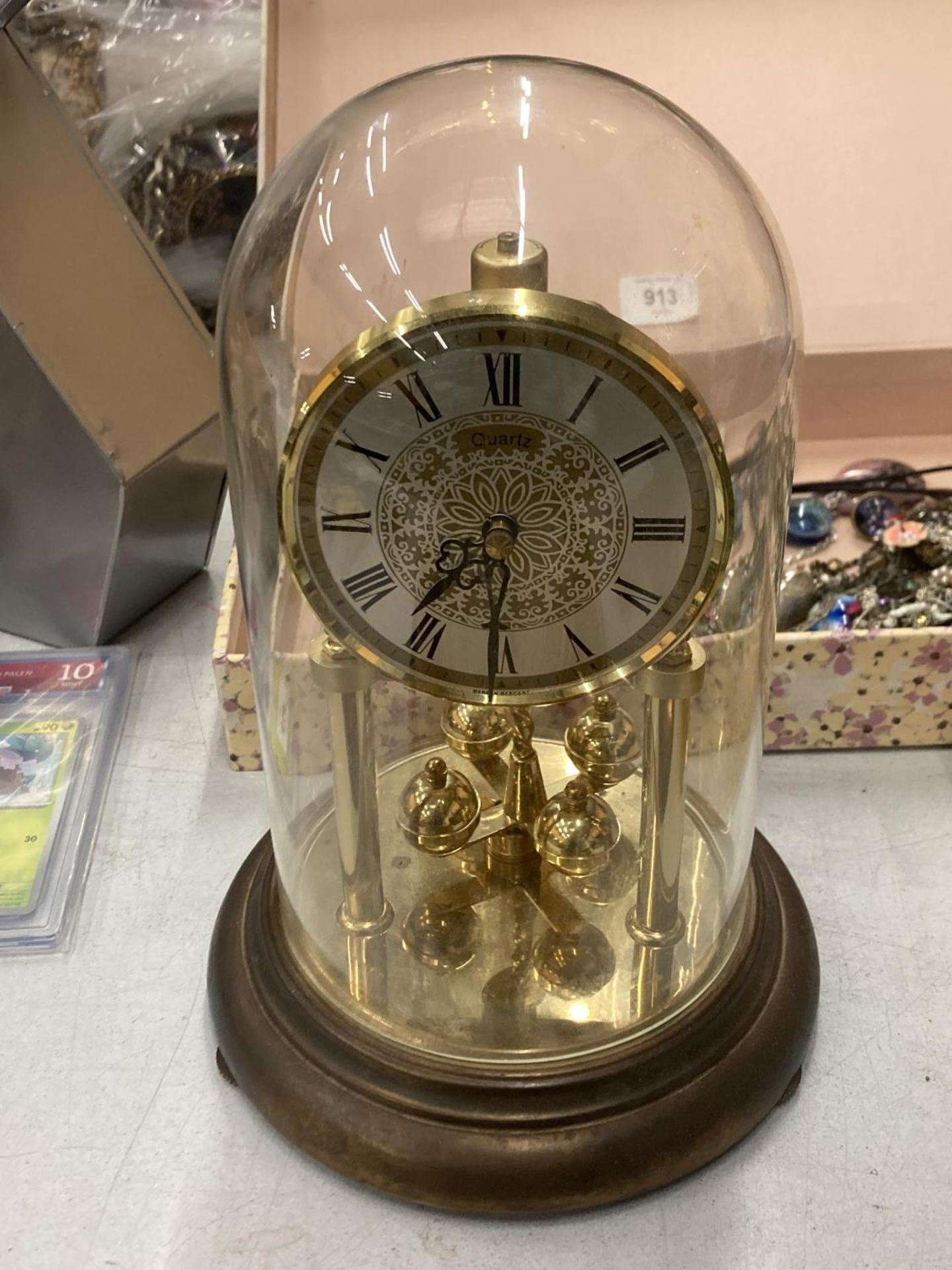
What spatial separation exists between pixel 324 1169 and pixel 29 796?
385 mm

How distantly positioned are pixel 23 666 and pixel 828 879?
0.67m

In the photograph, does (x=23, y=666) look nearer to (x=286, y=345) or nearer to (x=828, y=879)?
(x=286, y=345)

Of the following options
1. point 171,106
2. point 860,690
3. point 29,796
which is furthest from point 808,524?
point 171,106

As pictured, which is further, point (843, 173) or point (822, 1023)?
point (843, 173)

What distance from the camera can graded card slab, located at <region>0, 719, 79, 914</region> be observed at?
2.63 feet

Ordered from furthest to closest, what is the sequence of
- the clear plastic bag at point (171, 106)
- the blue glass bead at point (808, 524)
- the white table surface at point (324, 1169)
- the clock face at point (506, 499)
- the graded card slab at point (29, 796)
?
the clear plastic bag at point (171, 106) < the blue glass bead at point (808, 524) < the graded card slab at point (29, 796) < the white table surface at point (324, 1169) < the clock face at point (506, 499)

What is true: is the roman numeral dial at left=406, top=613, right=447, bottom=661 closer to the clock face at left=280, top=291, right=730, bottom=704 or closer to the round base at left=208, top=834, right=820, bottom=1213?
the clock face at left=280, top=291, right=730, bottom=704

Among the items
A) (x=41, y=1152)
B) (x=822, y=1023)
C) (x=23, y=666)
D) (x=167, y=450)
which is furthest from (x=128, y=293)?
(x=822, y=1023)

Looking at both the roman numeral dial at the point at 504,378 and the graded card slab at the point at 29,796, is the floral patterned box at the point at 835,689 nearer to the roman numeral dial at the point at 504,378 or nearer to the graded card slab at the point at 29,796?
the graded card slab at the point at 29,796

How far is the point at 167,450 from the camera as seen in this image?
38.1 inches

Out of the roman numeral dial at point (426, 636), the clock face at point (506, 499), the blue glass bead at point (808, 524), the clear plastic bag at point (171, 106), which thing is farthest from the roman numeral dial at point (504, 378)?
the clear plastic bag at point (171, 106)

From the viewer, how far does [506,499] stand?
1.73 ft

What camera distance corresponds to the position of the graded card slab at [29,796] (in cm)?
80

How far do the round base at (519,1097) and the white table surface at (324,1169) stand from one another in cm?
3
